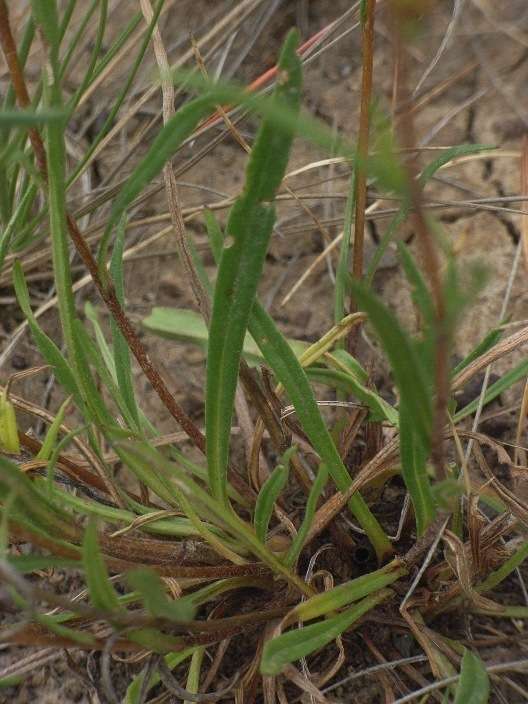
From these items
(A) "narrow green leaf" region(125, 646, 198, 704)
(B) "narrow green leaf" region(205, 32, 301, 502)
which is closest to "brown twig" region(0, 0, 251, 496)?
(B) "narrow green leaf" region(205, 32, 301, 502)

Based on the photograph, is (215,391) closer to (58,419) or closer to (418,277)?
(58,419)

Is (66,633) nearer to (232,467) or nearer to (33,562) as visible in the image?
(33,562)

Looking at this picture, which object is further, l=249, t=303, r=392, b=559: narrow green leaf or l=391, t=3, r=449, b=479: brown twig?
l=249, t=303, r=392, b=559: narrow green leaf

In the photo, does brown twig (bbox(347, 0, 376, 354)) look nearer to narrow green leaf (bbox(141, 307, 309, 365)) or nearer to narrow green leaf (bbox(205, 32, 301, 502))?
narrow green leaf (bbox(205, 32, 301, 502))

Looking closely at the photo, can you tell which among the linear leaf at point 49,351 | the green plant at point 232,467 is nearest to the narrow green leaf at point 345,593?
the green plant at point 232,467

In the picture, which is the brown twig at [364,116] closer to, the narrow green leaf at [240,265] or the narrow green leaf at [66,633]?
the narrow green leaf at [240,265]
